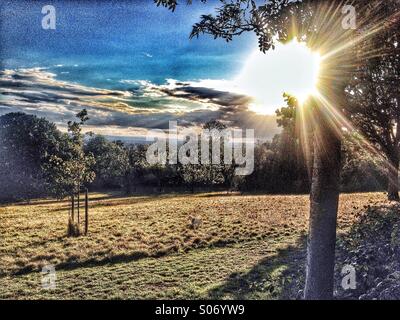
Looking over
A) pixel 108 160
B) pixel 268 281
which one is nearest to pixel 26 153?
pixel 108 160

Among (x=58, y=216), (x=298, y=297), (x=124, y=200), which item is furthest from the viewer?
(x=124, y=200)

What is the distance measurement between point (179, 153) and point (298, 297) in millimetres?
9138

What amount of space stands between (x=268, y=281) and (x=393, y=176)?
657cm

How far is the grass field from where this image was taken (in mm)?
7797

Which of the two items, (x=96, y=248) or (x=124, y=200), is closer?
(x=96, y=248)

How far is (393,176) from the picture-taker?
11008 mm

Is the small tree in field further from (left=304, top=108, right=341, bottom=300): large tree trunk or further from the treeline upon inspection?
(left=304, top=108, right=341, bottom=300): large tree trunk

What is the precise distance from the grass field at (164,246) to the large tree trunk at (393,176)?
78cm

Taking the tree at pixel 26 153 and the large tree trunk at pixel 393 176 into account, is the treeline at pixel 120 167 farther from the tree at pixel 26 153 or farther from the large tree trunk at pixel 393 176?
the large tree trunk at pixel 393 176

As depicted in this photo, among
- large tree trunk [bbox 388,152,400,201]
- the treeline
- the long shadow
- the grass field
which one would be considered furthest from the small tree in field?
large tree trunk [bbox 388,152,400,201]

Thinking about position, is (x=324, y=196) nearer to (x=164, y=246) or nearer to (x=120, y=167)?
(x=164, y=246)

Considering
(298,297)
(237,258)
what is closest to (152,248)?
(237,258)

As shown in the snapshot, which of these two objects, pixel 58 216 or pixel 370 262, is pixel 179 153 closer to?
pixel 58 216
